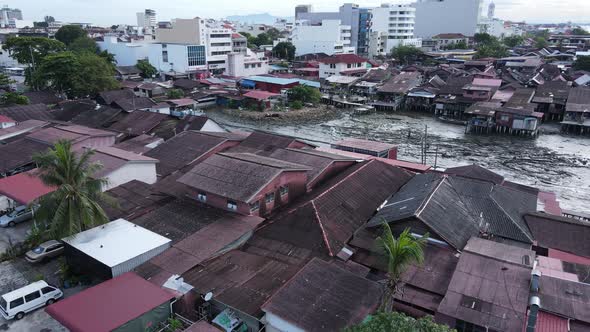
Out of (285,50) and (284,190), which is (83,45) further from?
(284,190)

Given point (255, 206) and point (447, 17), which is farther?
point (447, 17)

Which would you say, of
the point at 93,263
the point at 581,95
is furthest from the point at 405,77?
the point at 93,263

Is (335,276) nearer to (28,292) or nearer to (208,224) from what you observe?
(208,224)

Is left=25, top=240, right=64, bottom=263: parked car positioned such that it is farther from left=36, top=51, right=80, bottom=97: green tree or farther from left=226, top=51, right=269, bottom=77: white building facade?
left=226, top=51, right=269, bottom=77: white building facade

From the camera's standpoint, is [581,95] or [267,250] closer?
[267,250]

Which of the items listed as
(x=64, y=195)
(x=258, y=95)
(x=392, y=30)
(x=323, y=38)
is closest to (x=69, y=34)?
(x=323, y=38)

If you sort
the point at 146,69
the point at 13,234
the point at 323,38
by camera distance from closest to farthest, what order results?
1. the point at 13,234
2. the point at 146,69
3. the point at 323,38
